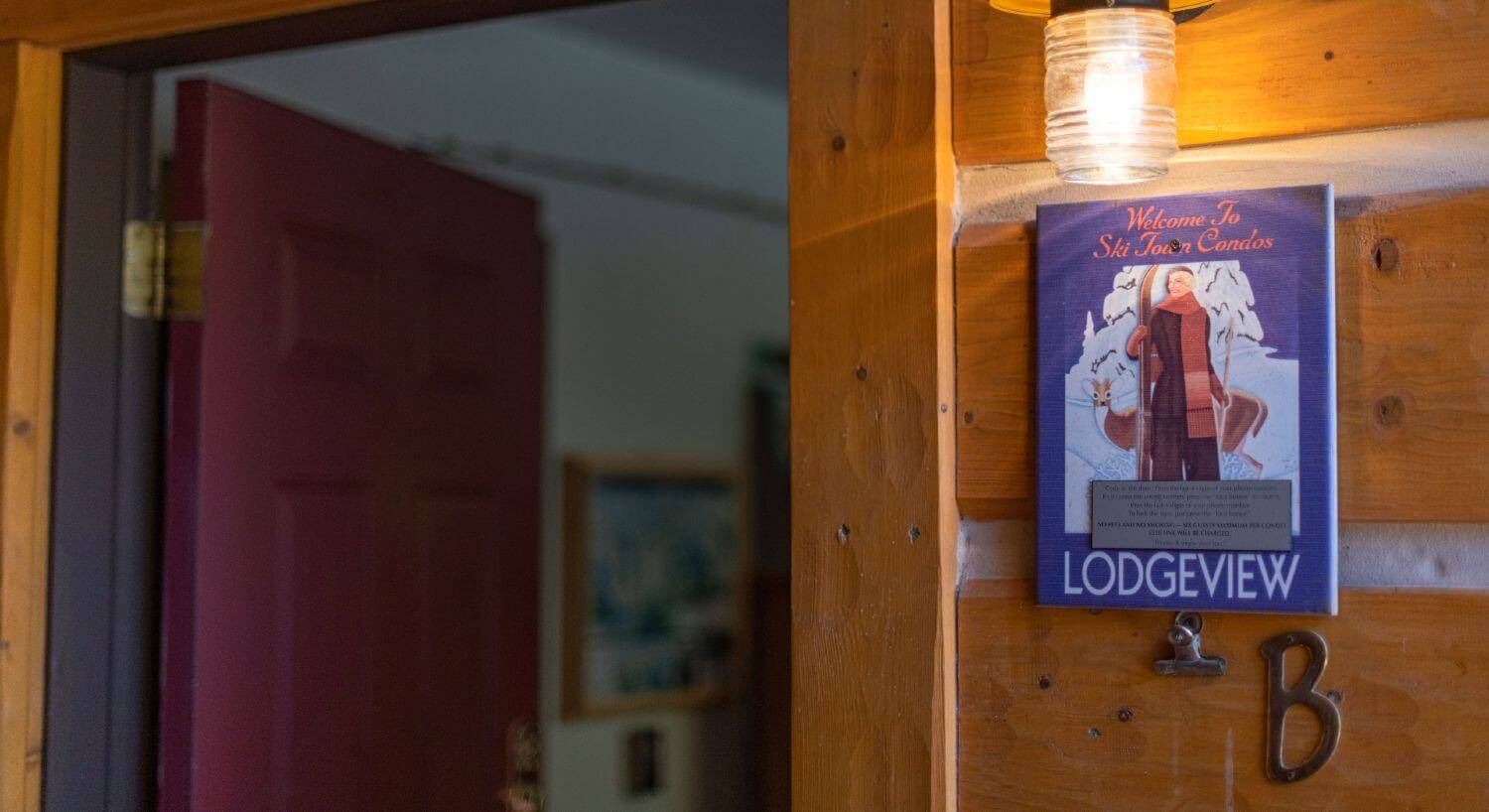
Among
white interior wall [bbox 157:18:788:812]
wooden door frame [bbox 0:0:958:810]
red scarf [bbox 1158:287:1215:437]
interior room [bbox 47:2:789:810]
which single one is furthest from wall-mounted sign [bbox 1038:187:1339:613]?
white interior wall [bbox 157:18:788:812]

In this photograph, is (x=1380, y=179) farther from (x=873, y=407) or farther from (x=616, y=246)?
(x=616, y=246)

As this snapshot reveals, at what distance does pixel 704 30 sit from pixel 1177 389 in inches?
97.1

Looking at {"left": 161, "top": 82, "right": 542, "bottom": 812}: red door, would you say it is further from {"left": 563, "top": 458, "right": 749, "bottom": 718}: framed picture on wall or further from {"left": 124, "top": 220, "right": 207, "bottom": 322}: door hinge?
{"left": 563, "top": 458, "right": 749, "bottom": 718}: framed picture on wall

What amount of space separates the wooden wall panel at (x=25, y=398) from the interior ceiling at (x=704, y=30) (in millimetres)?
1564

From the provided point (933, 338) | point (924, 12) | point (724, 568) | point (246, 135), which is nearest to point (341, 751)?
Answer: point (246, 135)

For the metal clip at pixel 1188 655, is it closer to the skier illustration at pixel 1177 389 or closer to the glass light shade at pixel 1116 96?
the skier illustration at pixel 1177 389

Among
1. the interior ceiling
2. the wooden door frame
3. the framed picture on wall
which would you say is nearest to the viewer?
the wooden door frame

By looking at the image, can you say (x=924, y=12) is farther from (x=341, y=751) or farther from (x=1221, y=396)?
(x=341, y=751)

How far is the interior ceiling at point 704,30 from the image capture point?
10.6ft

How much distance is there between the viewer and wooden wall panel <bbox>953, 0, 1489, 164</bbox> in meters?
1.11

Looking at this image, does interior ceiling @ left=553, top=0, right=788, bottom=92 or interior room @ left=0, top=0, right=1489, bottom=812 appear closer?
interior room @ left=0, top=0, right=1489, bottom=812

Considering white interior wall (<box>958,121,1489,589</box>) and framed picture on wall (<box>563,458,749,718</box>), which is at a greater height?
white interior wall (<box>958,121,1489,589</box>)

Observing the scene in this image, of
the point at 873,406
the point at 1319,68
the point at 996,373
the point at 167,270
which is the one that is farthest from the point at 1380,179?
the point at 167,270

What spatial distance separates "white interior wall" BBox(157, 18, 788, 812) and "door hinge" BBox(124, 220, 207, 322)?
0.88m
